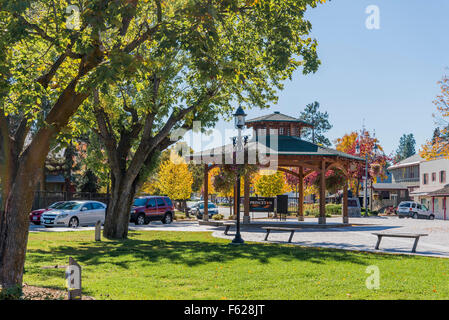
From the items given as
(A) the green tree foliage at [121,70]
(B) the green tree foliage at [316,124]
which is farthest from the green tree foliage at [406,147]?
(A) the green tree foliage at [121,70]

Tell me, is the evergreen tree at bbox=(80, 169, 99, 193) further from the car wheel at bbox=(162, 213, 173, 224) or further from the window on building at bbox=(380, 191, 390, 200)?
the window on building at bbox=(380, 191, 390, 200)

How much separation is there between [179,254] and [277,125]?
1863cm

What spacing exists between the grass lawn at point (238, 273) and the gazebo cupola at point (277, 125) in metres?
16.4

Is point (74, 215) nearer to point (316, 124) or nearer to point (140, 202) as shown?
point (140, 202)

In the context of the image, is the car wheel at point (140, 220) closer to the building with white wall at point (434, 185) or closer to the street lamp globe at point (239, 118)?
the street lamp globe at point (239, 118)

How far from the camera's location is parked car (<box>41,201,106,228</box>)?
27.1 metres

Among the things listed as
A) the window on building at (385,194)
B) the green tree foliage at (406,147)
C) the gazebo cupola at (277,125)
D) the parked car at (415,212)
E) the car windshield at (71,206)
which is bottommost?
the parked car at (415,212)

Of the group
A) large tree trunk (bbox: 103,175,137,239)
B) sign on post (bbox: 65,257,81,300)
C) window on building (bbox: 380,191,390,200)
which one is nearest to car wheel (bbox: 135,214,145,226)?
large tree trunk (bbox: 103,175,137,239)

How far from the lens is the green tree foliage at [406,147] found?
6107 inches

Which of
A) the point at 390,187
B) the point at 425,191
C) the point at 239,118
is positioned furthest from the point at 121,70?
the point at 390,187
